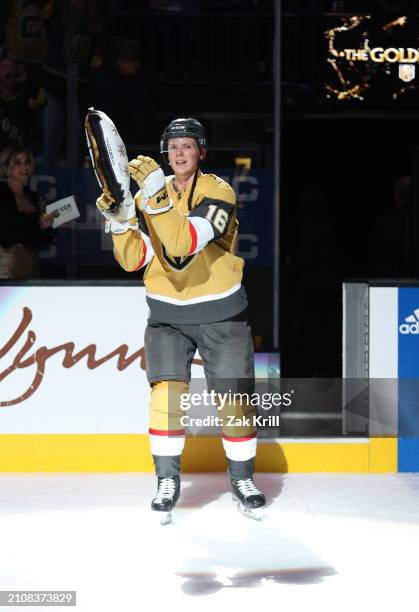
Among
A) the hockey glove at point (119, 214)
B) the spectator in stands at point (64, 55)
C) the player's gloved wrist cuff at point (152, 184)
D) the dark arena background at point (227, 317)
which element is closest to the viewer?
the dark arena background at point (227, 317)

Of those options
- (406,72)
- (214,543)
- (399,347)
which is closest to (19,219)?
(399,347)

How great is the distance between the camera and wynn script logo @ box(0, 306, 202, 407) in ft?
17.1

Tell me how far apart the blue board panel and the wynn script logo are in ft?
2.89

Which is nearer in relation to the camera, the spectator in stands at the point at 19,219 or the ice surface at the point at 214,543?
the ice surface at the point at 214,543

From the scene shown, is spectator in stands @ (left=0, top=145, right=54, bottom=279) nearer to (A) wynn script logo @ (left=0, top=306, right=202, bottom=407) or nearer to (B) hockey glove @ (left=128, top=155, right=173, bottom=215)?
(A) wynn script logo @ (left=0, top=306, right=202, bottom=407)

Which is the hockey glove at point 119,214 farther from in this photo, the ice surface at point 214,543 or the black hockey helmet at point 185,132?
the ice surface at point 214,543

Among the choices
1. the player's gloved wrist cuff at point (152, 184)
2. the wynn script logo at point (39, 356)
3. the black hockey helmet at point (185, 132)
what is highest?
the black hockey helmet at point (185, 132)

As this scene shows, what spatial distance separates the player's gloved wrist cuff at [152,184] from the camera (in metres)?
4.10

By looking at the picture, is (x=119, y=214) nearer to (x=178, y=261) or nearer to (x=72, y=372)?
(x=178, y=261)

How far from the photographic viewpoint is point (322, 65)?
25.1 feet

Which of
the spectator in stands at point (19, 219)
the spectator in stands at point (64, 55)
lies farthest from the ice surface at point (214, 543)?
the spectator in stands at point (64, 55)

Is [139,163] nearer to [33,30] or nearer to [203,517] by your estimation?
[203,517]

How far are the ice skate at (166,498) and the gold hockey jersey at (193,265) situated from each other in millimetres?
596

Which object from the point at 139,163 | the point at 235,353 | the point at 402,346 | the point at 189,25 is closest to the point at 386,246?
the point at 189,25
